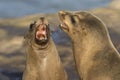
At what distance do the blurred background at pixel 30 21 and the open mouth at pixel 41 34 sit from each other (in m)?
2.47

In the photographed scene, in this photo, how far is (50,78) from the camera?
9.08 meters

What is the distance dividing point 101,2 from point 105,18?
39.0 inches

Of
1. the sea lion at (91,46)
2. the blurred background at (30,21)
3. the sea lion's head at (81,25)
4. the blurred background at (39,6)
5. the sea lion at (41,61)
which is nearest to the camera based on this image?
the sea lion at (91,46)

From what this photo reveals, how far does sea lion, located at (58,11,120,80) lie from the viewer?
8.55m

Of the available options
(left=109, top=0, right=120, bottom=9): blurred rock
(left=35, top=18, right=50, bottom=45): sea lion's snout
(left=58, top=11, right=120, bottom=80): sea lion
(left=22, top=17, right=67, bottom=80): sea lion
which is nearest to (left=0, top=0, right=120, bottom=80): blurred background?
(left=109, top=0, right=120, bottom=9): blurred rock

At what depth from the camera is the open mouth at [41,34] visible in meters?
8.75

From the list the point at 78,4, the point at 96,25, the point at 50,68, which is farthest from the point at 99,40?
the point at 78,4

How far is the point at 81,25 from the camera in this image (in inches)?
348

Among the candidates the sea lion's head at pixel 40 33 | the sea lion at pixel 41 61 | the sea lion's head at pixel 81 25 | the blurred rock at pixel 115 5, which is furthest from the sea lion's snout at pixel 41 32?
the blurred rock at pixel 115 5

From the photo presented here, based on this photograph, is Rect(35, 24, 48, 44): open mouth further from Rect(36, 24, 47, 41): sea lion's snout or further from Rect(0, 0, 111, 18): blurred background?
Rect(0, 0, 111, 18): blurred background

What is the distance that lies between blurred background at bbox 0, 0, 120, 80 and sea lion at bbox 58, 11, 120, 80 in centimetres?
230

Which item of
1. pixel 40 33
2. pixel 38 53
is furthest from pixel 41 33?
pixel 38 53

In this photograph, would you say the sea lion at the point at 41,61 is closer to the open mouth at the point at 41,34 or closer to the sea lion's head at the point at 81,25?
the open mouth at the point at 41,34

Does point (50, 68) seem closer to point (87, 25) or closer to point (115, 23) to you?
point (87, 25)
